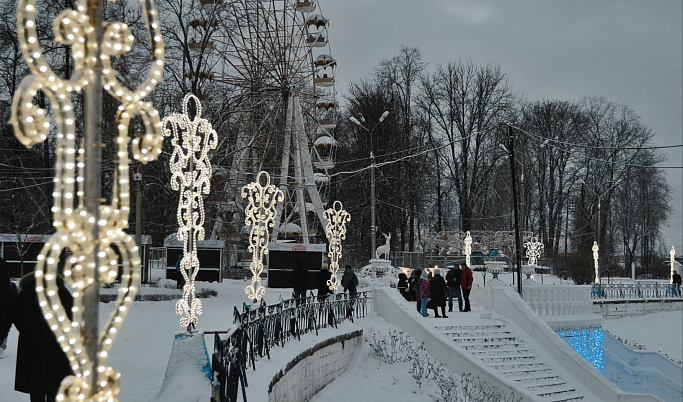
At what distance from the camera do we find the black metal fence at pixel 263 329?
778 cm

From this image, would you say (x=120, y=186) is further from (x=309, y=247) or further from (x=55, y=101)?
(x=309, y=247)

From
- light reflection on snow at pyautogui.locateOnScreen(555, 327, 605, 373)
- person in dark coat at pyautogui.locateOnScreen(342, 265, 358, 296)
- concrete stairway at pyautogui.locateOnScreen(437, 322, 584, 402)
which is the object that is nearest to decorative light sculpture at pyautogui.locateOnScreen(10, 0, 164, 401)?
concrete stairway at pyautogui.locateOnScreen(437, 322, 584, 402)

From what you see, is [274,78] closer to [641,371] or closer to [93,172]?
[641,371]

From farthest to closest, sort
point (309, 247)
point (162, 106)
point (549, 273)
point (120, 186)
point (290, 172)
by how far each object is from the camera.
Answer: point (549, 273)
point (290, 172)
point (309, 247)
point (162, 106)
point (120, 186)

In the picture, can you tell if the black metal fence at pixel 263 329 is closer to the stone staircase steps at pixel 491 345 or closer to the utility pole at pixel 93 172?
the stone staircase steps at pixel 491 345

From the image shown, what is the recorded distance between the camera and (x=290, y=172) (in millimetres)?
40625

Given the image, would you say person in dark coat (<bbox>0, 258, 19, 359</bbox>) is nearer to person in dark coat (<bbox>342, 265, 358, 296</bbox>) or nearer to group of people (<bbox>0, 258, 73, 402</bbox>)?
group of people (<bbox>0, 258, 73, 402</bbox>)

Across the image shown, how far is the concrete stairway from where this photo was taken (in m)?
17.6

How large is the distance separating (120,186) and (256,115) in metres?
29.0

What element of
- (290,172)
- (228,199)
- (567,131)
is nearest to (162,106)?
(228,199)

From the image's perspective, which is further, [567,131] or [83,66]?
[567,131]

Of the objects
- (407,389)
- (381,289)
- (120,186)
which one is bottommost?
(407,389)

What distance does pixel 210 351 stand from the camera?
11.9 metres

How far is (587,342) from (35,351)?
70.2 feet
